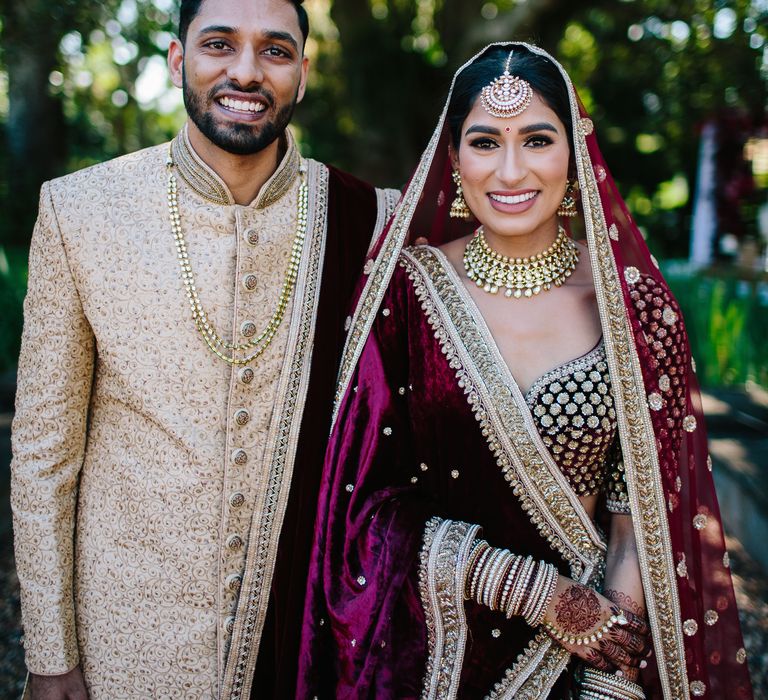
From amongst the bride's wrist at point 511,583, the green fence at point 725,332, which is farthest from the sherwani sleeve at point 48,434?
the green fence at point 725,332

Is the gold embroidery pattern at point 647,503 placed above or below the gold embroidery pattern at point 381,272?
below

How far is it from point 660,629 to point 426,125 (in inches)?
242

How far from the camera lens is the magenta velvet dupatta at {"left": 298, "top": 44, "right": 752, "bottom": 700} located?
1721mm

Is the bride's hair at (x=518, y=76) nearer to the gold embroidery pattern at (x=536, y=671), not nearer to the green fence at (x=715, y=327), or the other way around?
the gold embroidery pattern at (x=536, y=671)

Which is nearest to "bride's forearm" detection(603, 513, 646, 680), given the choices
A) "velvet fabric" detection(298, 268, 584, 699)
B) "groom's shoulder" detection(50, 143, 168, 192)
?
"velvet fabric" detection(298, 268, 584, 699)

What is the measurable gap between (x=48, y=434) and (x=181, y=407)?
30 centimetres

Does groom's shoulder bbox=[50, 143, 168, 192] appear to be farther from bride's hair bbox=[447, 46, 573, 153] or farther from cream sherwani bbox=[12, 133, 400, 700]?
bride's hair bbox=[447, 46, 573, 153]

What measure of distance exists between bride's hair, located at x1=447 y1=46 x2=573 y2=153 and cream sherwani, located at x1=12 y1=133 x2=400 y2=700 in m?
0.54

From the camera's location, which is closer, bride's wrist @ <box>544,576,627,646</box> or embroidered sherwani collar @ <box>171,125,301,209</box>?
bride's wrist @ <box>544,576,627,646</box>

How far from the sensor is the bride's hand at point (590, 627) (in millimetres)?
1665

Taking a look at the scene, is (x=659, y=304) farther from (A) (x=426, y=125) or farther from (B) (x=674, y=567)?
(A) (x=426, y=125)

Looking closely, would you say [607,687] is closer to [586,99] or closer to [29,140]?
[29,140]

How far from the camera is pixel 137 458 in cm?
183

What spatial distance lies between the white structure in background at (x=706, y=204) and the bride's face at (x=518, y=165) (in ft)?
33.6
